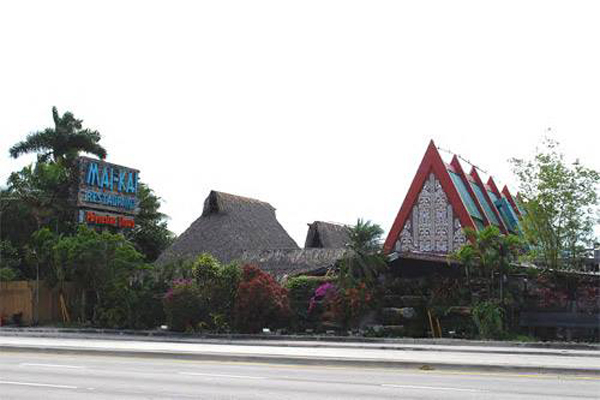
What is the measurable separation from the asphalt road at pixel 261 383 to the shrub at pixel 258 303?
11.7 meters

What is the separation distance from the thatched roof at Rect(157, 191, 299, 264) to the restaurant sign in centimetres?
405

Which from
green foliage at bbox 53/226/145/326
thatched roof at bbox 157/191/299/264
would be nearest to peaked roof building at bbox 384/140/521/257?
thatched roof at bbox 157/191/299/264

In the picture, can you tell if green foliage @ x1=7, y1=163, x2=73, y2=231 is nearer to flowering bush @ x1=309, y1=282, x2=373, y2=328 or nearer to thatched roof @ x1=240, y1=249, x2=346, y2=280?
thatched roof @ x1=240, y1=249, x2=346, y2=280

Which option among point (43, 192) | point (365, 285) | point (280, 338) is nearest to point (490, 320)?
point (365, 285)

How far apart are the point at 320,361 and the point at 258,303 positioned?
12.3 meters

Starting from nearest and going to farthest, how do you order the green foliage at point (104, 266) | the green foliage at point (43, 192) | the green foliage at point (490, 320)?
1. the green foliage at point (490, 320)
2. the green foliage at point (104, 266)
3. the green foliage at point (43, 192)

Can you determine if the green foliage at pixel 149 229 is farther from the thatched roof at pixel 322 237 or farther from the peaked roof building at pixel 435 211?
the peaked roof building at pixel 435 211

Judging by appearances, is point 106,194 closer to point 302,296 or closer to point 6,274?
point 6,274

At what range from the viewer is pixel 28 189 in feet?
150

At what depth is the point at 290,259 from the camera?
39.3 meters

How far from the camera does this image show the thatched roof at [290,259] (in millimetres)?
38094

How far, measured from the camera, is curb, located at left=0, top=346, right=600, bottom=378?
15430mm

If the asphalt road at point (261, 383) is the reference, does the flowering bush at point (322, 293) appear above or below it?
above

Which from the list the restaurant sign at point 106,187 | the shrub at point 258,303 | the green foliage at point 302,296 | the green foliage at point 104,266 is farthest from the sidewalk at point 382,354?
the restaurant sign at point 106,187
